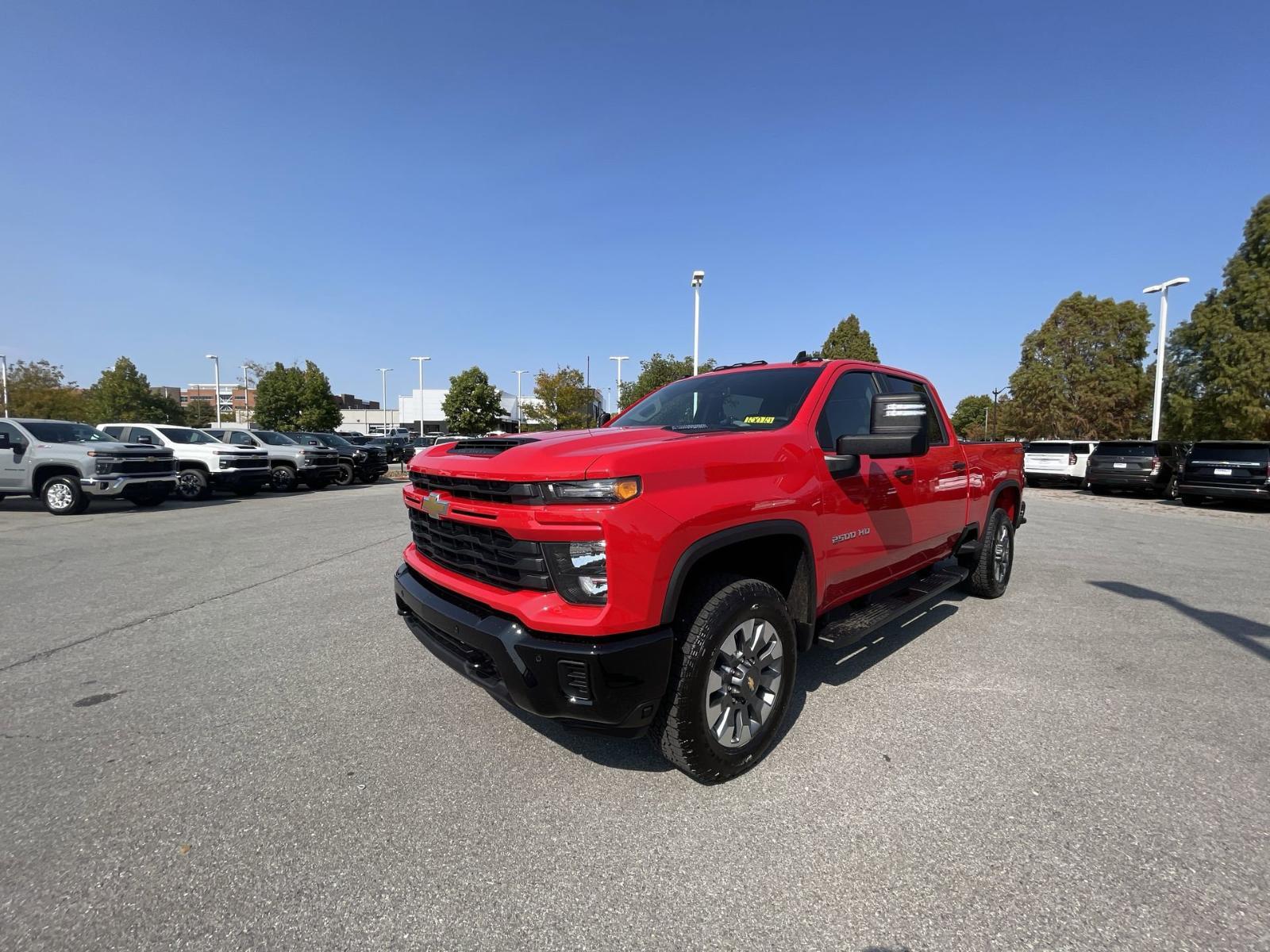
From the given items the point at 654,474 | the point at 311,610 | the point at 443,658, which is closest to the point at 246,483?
the point at 311,610

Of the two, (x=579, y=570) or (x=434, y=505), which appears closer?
(x=579, y=570)

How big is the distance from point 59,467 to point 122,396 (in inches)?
1622

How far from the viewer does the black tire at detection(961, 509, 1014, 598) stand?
5105mm

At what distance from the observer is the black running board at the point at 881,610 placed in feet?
9.66

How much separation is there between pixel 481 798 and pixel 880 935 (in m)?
1.47

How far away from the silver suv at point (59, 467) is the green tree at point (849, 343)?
117 ft

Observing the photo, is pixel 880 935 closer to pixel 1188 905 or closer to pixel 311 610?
pixel 1188 905

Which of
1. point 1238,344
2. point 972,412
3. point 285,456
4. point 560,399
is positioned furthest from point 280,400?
point 972,412

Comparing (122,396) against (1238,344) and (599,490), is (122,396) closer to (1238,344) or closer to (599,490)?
(599,490)

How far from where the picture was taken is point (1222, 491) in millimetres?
12844

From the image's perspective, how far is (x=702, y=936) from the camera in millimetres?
1708

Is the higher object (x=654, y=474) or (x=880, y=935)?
(x=654, y=474)

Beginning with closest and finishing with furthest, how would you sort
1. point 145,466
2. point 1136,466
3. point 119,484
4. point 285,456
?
point 119,484, point 145,466, point 1136,466, point 285,456

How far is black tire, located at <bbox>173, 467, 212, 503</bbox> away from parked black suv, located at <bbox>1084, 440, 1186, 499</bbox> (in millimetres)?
23485
